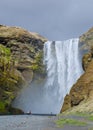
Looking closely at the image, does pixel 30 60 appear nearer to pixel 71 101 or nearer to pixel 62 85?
pixel 62 85

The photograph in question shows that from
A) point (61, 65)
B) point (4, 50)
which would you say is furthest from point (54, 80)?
point (4, 50)

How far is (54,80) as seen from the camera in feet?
453


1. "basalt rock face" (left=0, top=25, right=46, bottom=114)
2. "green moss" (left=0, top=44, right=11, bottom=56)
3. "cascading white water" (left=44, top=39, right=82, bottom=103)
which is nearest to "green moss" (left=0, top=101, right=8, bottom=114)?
"basalt rock face" (left=0, top=25, right=46, bottom=114)

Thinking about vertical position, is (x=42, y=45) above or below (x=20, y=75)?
above

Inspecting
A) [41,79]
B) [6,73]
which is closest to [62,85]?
[41,79]

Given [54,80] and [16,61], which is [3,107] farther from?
[16,61]

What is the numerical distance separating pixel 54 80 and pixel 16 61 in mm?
17420

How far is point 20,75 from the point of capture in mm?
134750

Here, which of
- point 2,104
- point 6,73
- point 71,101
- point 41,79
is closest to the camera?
point 71,101

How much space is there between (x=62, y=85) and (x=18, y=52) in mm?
24584

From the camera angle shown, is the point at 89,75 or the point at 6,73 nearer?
the point at 89,75

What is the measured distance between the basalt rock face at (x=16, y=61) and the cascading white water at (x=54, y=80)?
3.37 metres

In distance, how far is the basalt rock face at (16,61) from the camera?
12619 cm

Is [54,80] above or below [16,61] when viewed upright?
below
